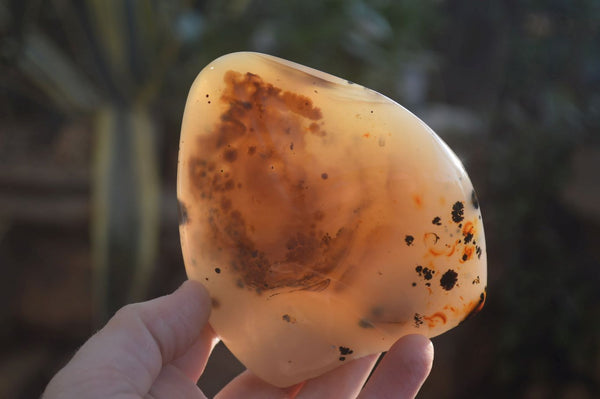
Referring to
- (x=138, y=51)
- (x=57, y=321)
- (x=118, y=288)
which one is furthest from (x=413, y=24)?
(x=57, y=321)

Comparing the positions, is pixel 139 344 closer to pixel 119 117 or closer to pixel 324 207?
pixel 324 207

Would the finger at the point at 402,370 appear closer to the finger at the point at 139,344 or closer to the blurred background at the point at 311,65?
the finger at the point at 139,344

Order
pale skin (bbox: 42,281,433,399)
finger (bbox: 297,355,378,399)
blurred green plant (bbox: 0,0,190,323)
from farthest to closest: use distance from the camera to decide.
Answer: blurred green plant (bbox: 0,0,190,323), finger (bbox: 297,355,378,399), pale skin (bbox: 42,281,433,399)

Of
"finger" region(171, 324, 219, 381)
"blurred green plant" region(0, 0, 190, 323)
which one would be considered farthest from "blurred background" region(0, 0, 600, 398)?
"finger" region(171, 324, 219, 381)

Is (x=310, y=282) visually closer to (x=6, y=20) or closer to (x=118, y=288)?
(x=118, y=288)

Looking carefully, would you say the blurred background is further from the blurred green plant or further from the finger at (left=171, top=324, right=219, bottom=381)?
the finger at (left=171, top=324, right=219, bottom=381)

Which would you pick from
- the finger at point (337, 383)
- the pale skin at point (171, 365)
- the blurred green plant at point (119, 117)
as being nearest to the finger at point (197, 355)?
the pale skin at point (171, 365)

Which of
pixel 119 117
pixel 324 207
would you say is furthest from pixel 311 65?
pixel 324 207

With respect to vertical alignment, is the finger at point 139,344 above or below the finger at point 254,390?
above
